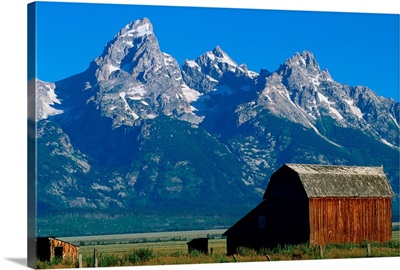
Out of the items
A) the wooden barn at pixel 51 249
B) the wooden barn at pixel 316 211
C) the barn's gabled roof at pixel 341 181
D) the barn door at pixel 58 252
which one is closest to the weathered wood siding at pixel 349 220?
the wooden barn at pixel 316 211

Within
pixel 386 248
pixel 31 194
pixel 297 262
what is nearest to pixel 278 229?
pixel 386 248

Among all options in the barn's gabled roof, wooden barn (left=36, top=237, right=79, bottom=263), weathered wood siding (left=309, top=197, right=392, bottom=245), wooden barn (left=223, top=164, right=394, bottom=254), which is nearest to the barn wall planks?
wooden barn (left=36, top=237, right=79, bottom=263)

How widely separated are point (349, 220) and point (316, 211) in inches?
98.6

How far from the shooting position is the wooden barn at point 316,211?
62.6m

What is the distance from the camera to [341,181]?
64562 millimetres

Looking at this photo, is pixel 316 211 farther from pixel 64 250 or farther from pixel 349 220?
pixel 64 250

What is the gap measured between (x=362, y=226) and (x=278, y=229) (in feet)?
16.5

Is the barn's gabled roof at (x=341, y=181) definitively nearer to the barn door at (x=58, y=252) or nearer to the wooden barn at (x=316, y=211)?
the wooden barn at (x=316, y=211)

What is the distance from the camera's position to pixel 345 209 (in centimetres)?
6391

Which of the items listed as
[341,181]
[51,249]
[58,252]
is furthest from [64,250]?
[341,181]

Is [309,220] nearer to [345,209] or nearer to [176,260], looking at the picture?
[345,209]

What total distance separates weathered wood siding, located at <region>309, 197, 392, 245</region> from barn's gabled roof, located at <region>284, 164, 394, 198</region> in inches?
14.9

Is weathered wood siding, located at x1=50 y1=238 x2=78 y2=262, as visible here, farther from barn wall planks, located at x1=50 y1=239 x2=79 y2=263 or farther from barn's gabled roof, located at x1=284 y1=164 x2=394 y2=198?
barn's gabled roof, located at x1=284 y1=164 x2=394 y2=198

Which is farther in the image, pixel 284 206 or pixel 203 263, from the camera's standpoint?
pixel 284 206
